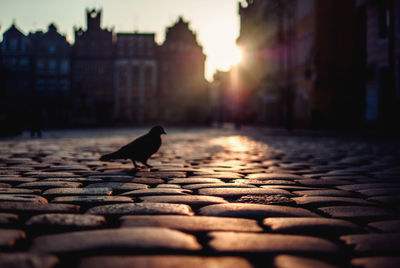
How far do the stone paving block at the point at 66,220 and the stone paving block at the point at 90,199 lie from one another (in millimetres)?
517

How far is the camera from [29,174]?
14.7 ft

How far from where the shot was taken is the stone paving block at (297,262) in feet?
4.88

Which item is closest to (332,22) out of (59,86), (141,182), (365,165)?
(365,165)

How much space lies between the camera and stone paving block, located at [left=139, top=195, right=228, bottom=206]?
110 inches

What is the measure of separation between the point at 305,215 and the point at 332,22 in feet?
76.3

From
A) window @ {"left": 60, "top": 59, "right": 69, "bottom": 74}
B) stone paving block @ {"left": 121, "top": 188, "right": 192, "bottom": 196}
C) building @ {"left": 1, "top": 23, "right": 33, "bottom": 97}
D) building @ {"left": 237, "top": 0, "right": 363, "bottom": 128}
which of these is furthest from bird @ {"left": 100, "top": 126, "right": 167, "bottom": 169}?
building @ {"left": 1, "top": 23, "right": 33, "bottom": 97}

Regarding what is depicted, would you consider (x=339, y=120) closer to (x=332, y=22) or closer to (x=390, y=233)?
(x=332, y=22)

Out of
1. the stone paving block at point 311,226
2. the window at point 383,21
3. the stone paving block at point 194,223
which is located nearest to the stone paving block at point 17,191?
the stone paving block at point 194,223

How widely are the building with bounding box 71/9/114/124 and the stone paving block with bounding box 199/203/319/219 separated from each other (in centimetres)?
5024

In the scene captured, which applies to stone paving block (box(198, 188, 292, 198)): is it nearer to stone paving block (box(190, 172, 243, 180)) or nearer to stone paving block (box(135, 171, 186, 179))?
stone paving block (box(190, 172, 243, 180))

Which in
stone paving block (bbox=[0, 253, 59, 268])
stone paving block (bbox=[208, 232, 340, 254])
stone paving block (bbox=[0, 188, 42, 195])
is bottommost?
stone paving block (bbox=[0, 188, 42, 195])

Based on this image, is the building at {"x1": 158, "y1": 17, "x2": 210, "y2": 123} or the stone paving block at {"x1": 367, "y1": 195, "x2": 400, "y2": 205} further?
the building at {"x1": 158, "y1": 17, "x2": 210, "y2": 123}

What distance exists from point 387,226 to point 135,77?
2005 inches

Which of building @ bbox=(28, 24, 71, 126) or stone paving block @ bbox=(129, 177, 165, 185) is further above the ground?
building @ bbox=(28, 24, 71, 126)
